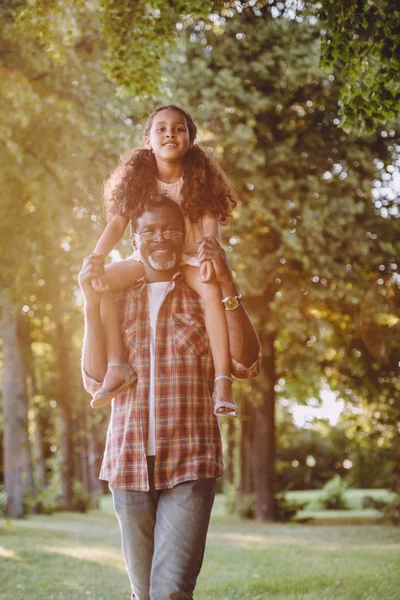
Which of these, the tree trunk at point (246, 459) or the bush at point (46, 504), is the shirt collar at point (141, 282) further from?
the tree trunk at point (246, 459)

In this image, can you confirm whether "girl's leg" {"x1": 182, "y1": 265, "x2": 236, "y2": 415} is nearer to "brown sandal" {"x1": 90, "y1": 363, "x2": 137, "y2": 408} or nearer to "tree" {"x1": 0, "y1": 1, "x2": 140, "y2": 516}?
"brown sandal" {"x1": 90, "y1": 363, "x2": 137, "y2": 408}

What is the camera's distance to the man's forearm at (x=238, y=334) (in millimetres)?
3211

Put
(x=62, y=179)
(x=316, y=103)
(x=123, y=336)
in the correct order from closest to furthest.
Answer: (x=123, y=336) < (x=62, y=179) < (x=316, y=103)

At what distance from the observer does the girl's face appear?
3.53 m

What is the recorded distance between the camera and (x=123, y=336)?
3334mm

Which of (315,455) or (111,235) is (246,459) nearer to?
(111,235)

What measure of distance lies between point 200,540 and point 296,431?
43.2 meters

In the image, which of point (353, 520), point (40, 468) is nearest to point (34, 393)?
point (40, 468)

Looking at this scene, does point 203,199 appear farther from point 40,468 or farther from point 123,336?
point 40,468

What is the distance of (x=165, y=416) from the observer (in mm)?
3133

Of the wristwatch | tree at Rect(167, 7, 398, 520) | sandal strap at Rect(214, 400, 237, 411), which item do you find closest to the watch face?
the wristwatch

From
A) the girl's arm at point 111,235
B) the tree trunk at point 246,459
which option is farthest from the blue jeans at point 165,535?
the tree trunk at point 246,459

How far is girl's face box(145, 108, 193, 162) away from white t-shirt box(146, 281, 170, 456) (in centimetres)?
62

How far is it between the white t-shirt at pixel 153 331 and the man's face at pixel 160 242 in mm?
83
